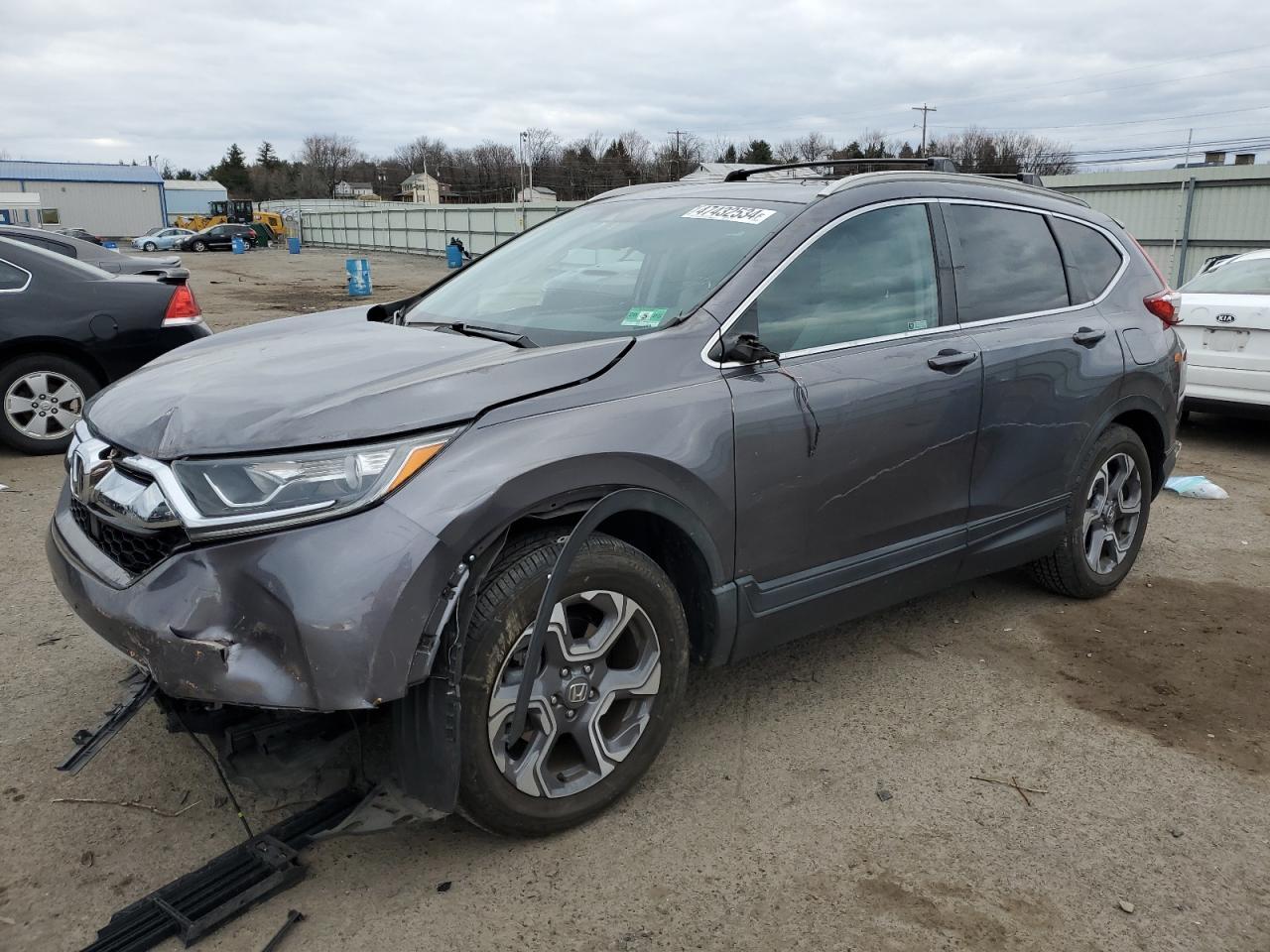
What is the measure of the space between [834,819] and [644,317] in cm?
166

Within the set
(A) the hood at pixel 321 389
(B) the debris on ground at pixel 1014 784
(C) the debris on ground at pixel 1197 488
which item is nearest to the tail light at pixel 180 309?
(A) the hood at pixel 321 389

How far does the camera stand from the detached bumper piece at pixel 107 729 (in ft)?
8.35

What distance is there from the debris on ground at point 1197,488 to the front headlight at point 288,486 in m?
5.82

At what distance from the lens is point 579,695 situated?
278cm

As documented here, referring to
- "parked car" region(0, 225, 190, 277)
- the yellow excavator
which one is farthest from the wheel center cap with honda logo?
the yellow excavator

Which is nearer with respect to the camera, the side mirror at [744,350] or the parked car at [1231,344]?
the side mirror at [744,350]

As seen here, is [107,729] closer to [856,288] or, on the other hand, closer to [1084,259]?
[856,288]

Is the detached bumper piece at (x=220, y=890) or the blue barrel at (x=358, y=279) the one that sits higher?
the blue barrel at (x=358, y=279)

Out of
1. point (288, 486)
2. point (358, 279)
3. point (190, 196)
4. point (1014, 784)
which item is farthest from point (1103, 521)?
point (190, 196)

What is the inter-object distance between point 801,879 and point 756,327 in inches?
65.2

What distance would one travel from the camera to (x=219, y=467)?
2465 millimetres

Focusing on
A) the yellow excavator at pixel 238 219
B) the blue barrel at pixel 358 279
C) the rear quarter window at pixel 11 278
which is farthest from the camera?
the yellow excavator at pixel 238 219

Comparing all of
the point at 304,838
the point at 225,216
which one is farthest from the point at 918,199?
the point at 225,216

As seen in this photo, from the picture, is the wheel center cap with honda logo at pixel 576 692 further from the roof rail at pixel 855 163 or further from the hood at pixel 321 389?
the roof rail at pixel 855 163
